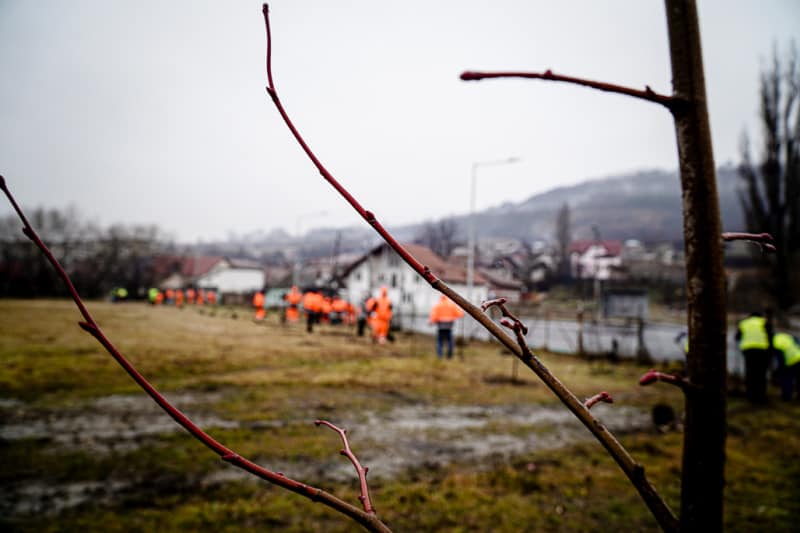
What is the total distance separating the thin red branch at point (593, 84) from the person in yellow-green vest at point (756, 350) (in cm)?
1164

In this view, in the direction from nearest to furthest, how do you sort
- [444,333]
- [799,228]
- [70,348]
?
[70,348] → [444,333] → [799,228]

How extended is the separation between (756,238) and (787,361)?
42.0 ft

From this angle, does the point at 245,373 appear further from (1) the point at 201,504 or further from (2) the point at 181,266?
(2) the point at 181,266

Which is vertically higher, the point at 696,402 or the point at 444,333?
the point at 696,402

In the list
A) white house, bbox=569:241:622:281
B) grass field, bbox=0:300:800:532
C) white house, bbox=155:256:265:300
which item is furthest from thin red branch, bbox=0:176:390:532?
white house, bbox=155:256:265:300

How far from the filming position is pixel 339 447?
6.09 metres

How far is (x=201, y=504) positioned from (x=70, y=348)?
12.4 meters

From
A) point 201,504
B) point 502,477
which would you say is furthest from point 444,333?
point 201,504

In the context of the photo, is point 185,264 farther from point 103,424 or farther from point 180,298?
point 103,424

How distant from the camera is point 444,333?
15094mm

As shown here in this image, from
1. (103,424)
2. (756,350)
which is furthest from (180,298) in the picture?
(756,350)

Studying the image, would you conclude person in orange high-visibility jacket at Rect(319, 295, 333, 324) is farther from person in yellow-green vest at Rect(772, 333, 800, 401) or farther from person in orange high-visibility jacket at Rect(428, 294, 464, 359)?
person in yellow-green vest at Rect(772, 333, 800, 401)

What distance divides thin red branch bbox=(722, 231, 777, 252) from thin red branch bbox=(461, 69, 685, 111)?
18 centimetres

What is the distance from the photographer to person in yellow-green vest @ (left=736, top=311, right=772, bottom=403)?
9.86 meters
